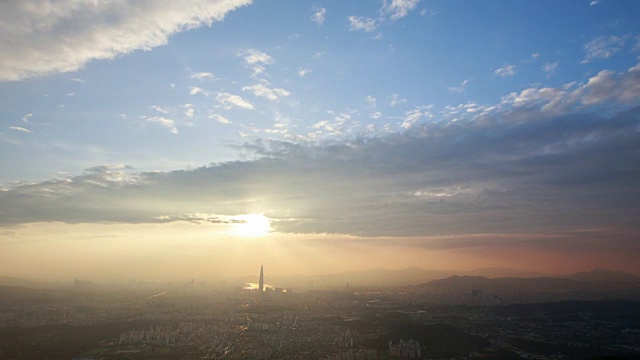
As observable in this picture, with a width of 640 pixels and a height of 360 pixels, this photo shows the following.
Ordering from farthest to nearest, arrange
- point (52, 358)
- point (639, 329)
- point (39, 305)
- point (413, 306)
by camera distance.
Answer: point (413, 306)
point (39, 305)
point (639, 329)
point (52, 358)

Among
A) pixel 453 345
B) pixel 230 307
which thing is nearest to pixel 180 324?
pixel 230 307

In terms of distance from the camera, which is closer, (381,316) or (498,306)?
(381,316)

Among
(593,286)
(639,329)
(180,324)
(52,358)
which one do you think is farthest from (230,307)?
(593,286)

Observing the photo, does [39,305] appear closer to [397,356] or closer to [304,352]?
[304,352]

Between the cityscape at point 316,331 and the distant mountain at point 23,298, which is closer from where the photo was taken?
the cityscape at point 316,331

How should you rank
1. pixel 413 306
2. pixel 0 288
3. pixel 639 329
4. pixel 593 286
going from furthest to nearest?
pixel 593 286 < pixel 0 288 < pixel 413 306 < pixel 639 329

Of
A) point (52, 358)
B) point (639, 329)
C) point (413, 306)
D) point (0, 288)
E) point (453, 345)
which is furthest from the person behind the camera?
point (0, 288)

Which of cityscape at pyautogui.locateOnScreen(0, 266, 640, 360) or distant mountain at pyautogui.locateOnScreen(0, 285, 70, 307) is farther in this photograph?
distant mountain at pyautogui.locateOnScreen(0, 285, 70, 307)

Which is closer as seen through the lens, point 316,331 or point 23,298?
point 316,331

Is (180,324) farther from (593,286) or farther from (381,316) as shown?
(593,286)
